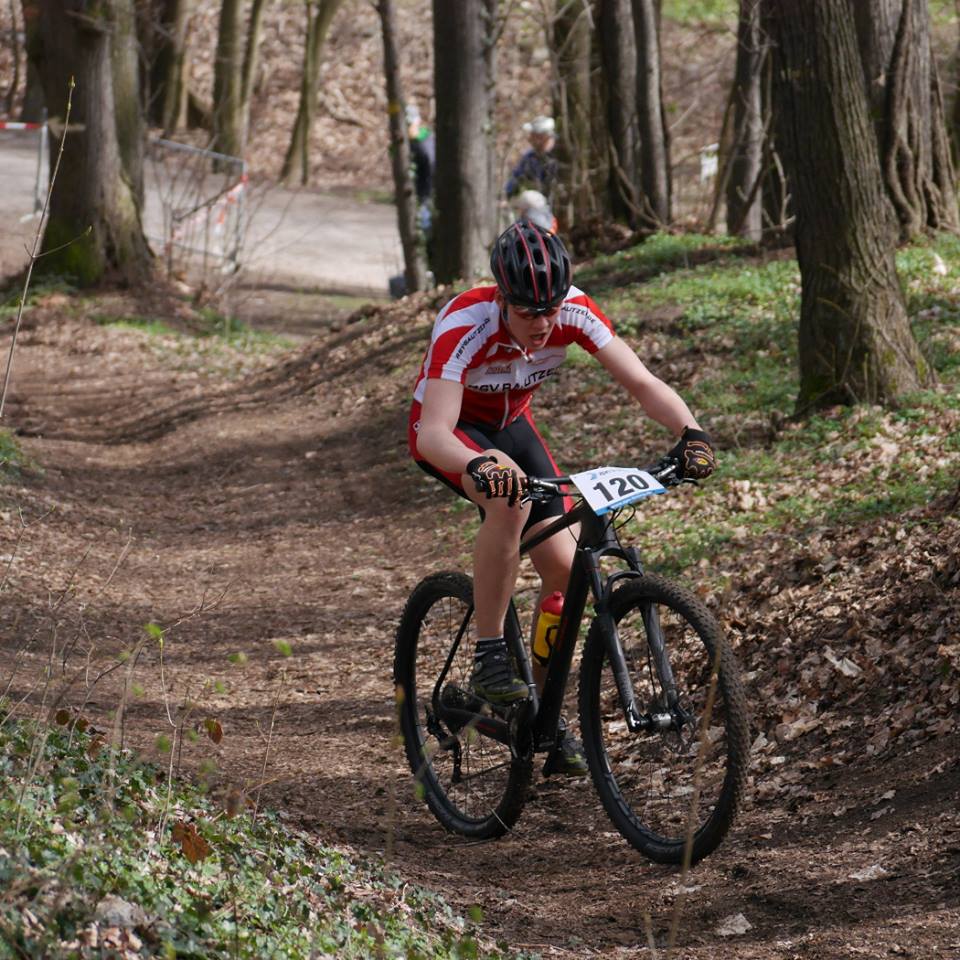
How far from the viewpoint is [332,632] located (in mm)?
8352

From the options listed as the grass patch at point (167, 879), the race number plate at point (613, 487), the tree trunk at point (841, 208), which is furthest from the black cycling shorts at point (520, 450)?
the tree trunk at point (841, 208)

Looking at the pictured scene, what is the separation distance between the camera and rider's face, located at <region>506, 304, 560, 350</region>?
4.95 meters

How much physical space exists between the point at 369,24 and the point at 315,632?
124ft

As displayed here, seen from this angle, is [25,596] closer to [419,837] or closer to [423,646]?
[423,646]

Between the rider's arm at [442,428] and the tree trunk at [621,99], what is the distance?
12.9 m

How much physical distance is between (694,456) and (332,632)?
4116mm

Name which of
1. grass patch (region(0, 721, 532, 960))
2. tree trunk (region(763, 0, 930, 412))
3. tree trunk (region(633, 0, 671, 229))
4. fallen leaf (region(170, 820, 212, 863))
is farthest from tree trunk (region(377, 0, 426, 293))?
fallen leaf (region(170, 820, 212, 863))

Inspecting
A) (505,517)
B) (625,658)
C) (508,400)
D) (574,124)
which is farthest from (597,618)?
(574,124)

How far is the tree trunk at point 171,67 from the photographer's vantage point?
30.0m

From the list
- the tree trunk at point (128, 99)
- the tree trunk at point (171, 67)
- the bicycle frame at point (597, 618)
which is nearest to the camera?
the bicycle frame at point (597, 618)

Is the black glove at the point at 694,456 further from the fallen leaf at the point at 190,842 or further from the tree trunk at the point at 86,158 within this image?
the tree trunk at the point at 86,158

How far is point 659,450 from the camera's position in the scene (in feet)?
33.0

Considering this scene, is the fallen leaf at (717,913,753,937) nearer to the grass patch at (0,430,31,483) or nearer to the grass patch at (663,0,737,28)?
the grass patch at (0,430,31,483)

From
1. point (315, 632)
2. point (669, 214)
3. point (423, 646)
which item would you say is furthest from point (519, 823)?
point (669, 214)
